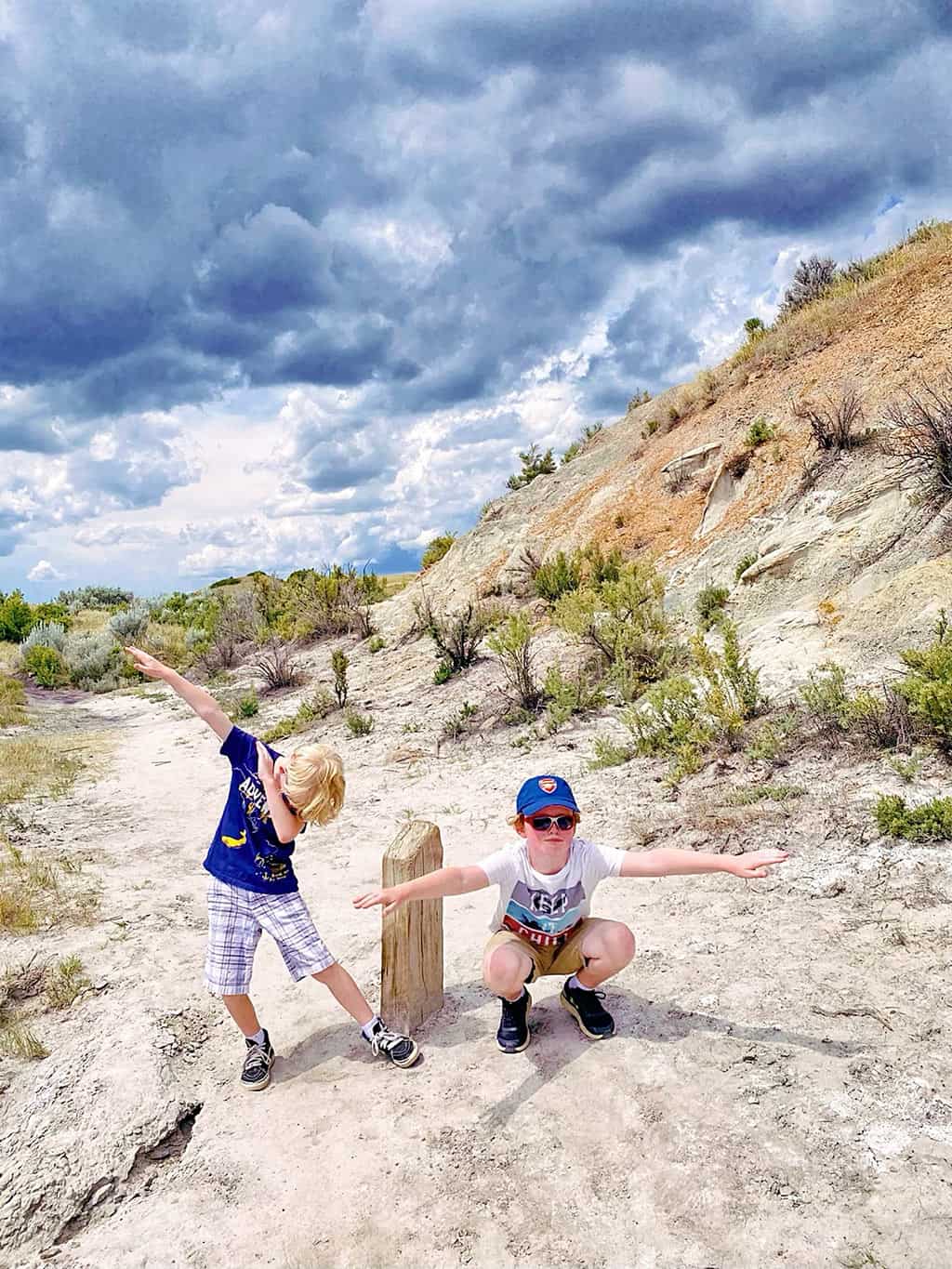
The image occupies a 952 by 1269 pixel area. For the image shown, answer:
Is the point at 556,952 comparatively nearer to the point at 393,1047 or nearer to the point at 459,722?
the point at 393,1047

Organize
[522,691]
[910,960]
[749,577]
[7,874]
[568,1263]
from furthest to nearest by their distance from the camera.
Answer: [749,577] < [522,691] < [7,874] < [910,960] < [568,1263]

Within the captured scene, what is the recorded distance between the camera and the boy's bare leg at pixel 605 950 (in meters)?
3.46

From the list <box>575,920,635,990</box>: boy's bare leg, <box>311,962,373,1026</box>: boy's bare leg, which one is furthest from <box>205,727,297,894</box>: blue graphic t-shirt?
<box>575,920,635,990</box>: boy's bare leg

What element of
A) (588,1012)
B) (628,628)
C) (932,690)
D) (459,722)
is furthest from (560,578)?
(588,1012)

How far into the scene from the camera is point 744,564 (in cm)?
1140

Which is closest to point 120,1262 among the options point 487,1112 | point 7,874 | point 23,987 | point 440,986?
point 487,1112

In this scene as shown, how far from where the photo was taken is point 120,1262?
2.69m

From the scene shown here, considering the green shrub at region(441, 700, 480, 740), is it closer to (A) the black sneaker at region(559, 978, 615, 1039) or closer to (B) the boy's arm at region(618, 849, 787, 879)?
(A) the black sneaker at region(559, 978, 615, 1039)

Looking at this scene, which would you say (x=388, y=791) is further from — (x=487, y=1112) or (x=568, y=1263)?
(x=568, y=1263)

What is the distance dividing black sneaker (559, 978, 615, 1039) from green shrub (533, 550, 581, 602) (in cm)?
1074

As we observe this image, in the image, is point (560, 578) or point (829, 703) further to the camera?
point (560, 578)

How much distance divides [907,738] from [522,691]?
4935 millimetres

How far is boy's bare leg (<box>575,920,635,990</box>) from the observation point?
3.46 meters

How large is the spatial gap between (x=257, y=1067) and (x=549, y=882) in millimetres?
1547
